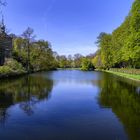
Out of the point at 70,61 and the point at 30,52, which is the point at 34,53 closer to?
the point at 30,52

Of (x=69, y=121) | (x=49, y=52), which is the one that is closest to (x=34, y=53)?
(x=49, y=52)

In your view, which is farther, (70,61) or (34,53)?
(70,61)

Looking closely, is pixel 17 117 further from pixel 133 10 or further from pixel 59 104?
pixel 133 10

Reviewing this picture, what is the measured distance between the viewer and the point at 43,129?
9805mm

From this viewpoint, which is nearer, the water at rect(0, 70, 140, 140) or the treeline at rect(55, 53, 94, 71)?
the water at rect(0, 70, 140, 140)

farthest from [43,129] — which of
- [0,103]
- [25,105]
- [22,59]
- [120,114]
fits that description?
[22,59]

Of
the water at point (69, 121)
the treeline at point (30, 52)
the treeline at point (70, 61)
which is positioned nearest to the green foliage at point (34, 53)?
the treeline at point (30, 52)

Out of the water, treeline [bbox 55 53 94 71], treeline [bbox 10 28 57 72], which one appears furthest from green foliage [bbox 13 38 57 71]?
the water

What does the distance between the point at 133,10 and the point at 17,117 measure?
32645mm

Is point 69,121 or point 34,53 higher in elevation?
point 34,53

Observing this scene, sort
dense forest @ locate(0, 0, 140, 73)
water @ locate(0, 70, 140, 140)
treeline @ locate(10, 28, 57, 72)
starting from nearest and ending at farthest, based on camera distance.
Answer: water @ locate(0, 70, 140, 140) < dense forest @ locate(0, 0, 140, 73) < treeline @ locate(10, 28, 57, 72)

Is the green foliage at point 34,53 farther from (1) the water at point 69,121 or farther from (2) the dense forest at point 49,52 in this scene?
(1) the water at point 69,121

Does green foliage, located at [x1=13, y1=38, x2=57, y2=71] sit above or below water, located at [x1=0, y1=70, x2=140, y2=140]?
above

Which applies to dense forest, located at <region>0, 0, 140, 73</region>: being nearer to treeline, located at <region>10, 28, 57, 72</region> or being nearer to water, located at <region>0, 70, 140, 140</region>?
treeline, located at <region>10, 28, 57, 72</region>
